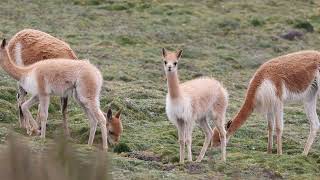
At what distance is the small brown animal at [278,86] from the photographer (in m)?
11.1

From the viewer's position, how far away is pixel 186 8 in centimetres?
2739

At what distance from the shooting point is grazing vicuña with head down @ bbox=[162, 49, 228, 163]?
30.8 ft

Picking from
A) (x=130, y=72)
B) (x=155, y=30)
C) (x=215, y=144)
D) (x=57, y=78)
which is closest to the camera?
(x=57, y=78)

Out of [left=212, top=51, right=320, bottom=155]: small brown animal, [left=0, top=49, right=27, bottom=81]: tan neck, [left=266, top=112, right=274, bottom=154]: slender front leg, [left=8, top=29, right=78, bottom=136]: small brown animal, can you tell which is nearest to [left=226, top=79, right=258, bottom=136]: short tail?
[left=212, top=51, right=320, bottom=155]: small brown animal

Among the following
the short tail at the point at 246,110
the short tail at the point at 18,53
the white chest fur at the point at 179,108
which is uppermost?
the short tail at the point at 18,53

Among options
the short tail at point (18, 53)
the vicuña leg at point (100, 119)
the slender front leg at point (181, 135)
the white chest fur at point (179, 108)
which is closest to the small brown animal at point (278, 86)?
the slender front leg at point (181, 135)

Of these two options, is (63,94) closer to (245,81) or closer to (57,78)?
(57,78)

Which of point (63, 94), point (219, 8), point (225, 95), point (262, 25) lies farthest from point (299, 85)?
point (219, 8)

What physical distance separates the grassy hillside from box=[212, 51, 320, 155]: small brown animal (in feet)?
1.75

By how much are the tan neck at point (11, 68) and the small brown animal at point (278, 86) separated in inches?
115

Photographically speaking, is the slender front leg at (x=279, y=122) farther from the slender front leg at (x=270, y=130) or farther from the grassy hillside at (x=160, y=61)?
the grassy hillside at (x=160, y=61)

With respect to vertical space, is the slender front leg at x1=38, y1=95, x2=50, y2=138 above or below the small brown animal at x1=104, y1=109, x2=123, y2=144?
above

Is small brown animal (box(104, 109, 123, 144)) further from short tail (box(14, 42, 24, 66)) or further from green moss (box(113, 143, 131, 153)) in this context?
short tail (box(14, 42, 24, 66))

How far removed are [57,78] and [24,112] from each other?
0.81 m
